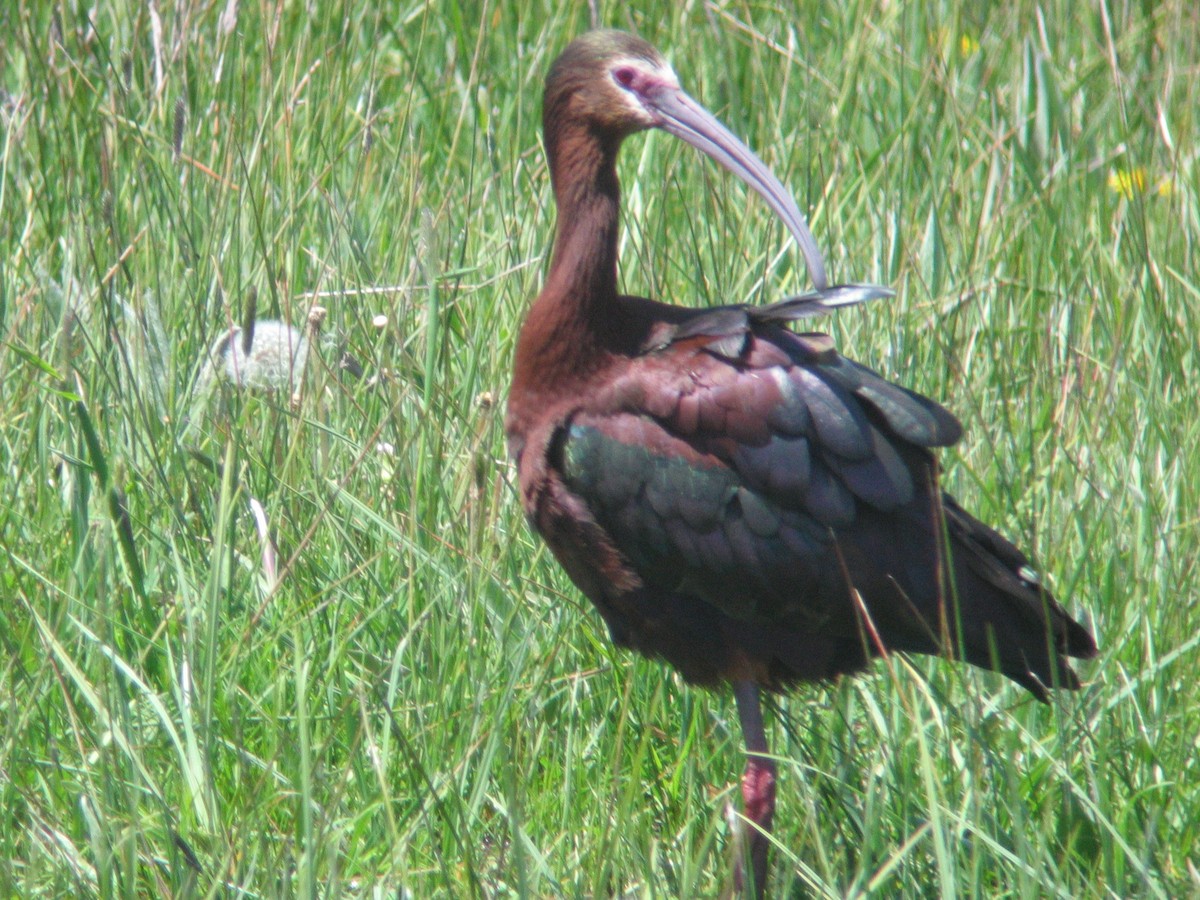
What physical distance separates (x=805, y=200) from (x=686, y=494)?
5.05ft

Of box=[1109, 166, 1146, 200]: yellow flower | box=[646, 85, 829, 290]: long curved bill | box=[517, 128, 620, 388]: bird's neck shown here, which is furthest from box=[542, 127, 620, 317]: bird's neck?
box=[1109, 166, 1146, 200]: yellow flower

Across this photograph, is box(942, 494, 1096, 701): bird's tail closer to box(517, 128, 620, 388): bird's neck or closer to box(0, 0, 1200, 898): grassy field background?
box(0, 0, 1200, 898): grassy field background

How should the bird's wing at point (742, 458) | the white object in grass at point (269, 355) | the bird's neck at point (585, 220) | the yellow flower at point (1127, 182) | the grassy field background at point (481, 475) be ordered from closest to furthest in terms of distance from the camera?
the grassy field background at point (481, 475)
the bird's wing at point (742, 458)
the bird's neck at point (585, 220)
the white object in grass at point (269, 355)
the yellow flower at point (1127, 182)

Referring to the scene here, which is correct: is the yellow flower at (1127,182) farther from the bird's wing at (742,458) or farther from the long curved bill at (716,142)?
the bird's wing at (742,458)

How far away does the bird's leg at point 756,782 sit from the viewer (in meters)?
2.47

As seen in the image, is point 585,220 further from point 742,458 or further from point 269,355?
point 269,355

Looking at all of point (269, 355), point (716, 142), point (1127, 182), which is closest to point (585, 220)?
point (716, 142)

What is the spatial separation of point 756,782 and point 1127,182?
2315 mm

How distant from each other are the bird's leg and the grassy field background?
0.12 feet

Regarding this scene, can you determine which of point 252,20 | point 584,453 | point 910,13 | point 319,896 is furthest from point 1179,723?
point 252,20

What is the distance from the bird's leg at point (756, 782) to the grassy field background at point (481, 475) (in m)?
0.04

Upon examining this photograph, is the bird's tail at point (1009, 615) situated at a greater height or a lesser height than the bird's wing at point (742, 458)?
lesser

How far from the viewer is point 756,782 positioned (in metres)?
2.50

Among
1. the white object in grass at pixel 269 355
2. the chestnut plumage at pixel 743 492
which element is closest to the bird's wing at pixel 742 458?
the chestnut plumage at pixel 743 492
